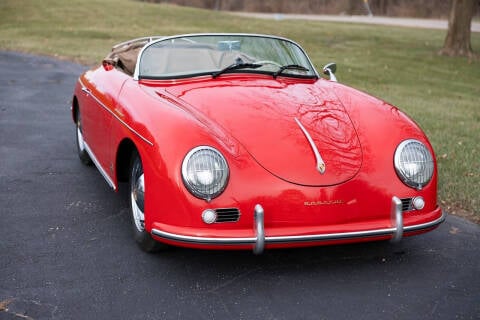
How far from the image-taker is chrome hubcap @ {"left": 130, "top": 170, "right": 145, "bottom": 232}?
3.73 m

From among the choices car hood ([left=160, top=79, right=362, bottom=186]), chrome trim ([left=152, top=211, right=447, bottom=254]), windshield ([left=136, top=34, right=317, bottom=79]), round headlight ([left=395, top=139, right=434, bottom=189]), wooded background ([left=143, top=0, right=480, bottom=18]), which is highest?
windshield ([left=136, top=34, right=317, bottom=79])

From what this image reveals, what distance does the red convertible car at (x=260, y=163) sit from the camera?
10.8 feet

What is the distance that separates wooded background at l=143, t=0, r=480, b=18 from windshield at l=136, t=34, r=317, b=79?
115 feet

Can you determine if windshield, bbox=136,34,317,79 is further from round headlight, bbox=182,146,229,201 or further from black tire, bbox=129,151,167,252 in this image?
round headlight, bbox=182,146,229,201

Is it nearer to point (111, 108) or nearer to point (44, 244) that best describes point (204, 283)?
point (44, 244)

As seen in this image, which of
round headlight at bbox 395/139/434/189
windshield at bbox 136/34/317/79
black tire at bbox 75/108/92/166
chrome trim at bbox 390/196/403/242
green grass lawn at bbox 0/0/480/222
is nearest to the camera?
chrome trim at bbox 390/196/403/242

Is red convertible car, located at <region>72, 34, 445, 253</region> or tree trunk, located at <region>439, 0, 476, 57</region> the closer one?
red convertible car, located at <region>72, 34, 445, 253</region>

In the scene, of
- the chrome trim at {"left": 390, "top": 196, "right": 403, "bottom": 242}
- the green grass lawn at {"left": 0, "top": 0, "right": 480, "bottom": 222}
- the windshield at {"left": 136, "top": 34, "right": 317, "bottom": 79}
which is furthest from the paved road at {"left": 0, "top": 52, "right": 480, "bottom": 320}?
the green grass lawn at {"left": 0, "top": 0, "right": 480, "bottom": 222}

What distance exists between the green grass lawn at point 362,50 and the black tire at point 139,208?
2.48 m

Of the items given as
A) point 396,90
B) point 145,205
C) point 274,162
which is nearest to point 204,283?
point 145,205

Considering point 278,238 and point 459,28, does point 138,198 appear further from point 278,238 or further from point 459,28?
point 459,28

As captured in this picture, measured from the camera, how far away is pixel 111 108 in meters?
4.38

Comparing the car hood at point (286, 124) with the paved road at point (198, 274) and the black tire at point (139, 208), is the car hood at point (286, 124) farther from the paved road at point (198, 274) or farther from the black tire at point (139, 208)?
the paved road at point (198, 274)

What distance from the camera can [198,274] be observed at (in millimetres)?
3582
